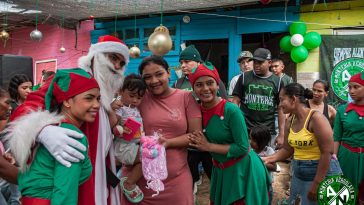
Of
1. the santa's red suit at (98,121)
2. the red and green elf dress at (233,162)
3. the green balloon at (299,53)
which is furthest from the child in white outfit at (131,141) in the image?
the green balloon at (299,53)

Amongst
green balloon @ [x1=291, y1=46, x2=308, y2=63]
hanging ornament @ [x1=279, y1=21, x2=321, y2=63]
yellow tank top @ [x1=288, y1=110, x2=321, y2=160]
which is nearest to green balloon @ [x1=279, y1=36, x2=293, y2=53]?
hanging ornament @ [x1=279, y1=21, x2=321, y2=63]

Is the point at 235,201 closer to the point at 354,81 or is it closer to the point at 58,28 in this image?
the point at 354,81

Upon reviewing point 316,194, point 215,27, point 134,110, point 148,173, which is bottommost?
point 316,194

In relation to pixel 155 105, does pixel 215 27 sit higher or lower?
higher

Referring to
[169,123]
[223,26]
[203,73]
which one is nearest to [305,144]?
[203,73]

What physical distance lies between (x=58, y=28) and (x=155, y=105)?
11342mm

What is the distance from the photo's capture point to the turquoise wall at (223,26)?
830cm

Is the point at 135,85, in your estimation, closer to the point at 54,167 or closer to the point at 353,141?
the point at 54,167

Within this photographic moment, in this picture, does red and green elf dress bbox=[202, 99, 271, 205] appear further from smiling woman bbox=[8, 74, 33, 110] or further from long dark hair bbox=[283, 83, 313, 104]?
smiling woman bbox=[8, 74, 33, 110]

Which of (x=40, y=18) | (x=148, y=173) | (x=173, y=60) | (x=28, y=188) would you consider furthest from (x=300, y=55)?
→ (x=40, y=18)

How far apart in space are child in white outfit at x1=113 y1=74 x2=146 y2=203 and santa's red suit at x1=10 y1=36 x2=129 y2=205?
0.53 ft

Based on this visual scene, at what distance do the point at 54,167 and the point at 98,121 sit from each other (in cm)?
47

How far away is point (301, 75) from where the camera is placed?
8117mm

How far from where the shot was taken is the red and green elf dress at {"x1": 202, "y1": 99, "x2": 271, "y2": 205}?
8.73 feet
